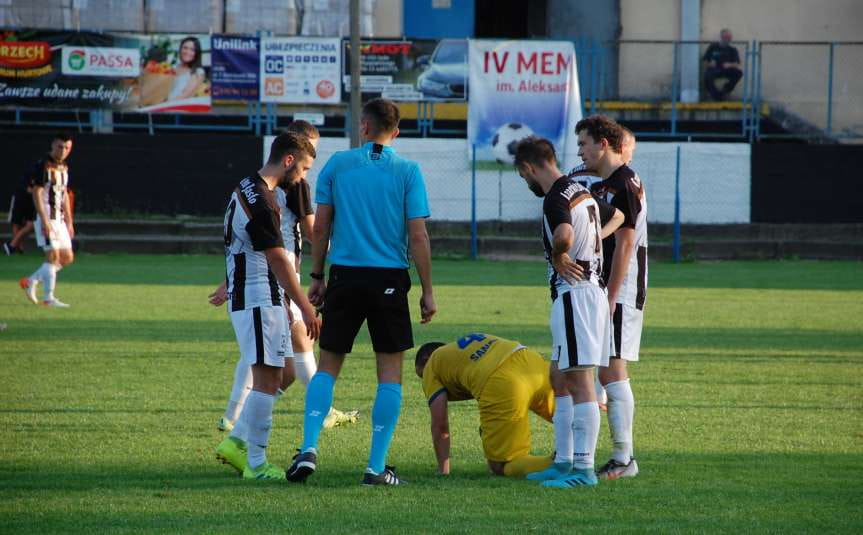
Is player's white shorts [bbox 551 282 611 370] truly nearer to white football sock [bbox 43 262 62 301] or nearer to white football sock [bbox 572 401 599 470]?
white football sock [bbox 572 401 599 470]

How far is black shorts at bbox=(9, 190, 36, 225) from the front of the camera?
61.7ft

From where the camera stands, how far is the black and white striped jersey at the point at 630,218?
21.6ft

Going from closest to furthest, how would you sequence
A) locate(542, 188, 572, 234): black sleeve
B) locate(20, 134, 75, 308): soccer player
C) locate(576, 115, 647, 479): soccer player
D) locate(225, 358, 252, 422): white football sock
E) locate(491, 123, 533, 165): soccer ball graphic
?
1. locate(542, 188, 572, 234): black sleeve
2. locate(576, 115, 647, 479): soccer player
3. locate(225, 358, 252, 422): white football sock
4. locate(20, 134, 75, 308): soccer player
5. locate(491, 123, 533, 165): soccer ball graphic

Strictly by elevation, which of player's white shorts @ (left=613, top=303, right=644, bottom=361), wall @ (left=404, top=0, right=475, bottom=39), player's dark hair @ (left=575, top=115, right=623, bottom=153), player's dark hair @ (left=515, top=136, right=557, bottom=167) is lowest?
player's white shorts @ (left=613, top=303, right=644, bottom=361)

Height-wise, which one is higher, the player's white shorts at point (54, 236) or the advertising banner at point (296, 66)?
the advertising banner at point (296, 66)

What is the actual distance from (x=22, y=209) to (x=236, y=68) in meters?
8.05

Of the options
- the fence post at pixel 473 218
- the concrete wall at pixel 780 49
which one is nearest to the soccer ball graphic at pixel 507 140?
the fence post at pixel 473 218

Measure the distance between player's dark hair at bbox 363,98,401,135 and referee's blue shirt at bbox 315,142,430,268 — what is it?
10cm

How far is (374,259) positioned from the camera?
249 inches

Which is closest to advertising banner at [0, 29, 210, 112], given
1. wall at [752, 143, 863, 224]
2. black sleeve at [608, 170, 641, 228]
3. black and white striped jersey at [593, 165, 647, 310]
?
wall at [752, 143, 863, 224]

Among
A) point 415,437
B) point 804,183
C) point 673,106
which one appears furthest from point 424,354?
point 673,106

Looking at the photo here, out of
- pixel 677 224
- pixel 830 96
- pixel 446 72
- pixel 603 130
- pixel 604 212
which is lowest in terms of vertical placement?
pixel 677 224

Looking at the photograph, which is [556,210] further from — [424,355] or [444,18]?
[444,18]

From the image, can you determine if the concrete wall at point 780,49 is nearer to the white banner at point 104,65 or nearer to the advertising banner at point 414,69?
the advertising banner at point 414,69
